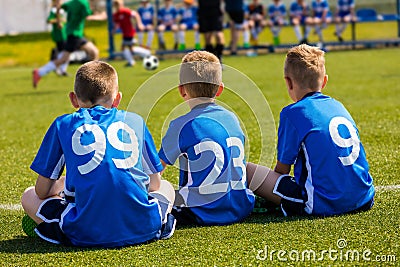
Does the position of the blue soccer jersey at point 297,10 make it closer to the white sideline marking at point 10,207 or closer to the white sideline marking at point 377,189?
the white sideline marking at point 377,189

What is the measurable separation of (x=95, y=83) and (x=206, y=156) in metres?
0.72

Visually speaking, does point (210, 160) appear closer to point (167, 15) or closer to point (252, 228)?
point (252, 228)

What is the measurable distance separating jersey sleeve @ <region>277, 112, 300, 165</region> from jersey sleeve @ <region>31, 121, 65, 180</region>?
124 centimetres

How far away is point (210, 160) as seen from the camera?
153 inches

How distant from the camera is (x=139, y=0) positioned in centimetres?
A: 2444

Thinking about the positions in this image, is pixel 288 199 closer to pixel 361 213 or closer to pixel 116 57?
pixel 361 213

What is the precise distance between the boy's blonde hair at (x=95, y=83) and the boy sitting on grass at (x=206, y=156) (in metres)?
0.45

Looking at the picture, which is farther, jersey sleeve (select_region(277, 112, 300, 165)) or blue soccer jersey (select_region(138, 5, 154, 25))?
blue soccer jersey (select_region(138, 5, 154, 25))

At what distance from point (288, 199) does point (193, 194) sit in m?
0.56

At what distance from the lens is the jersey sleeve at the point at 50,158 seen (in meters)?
3.63

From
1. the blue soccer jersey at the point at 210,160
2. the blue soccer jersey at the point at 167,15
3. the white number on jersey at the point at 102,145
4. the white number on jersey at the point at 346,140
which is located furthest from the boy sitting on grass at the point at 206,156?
the blue soccer jersey at the point at 167,15

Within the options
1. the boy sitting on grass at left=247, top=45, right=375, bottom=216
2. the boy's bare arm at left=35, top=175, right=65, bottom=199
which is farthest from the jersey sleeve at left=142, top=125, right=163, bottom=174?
the boy sitting on grass at left=247, top=45, right=375, bottom=216

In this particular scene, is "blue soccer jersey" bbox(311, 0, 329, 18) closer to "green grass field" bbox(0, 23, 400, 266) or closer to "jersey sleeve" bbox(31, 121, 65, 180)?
"green grass field" bbox(0, 23, 400, 266)

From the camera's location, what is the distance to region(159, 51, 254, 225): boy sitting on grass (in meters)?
3.87
